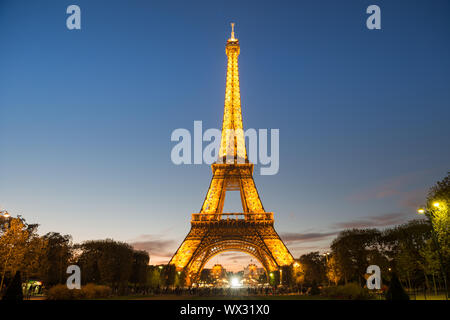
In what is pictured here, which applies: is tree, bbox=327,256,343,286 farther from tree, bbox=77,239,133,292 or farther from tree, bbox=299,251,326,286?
tree, bbox=77,239,133,292

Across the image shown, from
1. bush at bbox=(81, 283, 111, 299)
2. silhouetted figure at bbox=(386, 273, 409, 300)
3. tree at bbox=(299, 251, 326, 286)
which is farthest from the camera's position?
tree at bbox=(299, 251, 326, 286)

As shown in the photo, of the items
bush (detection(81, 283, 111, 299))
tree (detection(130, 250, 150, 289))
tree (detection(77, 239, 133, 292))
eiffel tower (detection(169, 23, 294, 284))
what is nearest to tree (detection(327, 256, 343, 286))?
eiffel tower (detection(169, 23, 294, 284))

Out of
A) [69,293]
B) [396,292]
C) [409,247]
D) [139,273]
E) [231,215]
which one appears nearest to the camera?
[396,292]

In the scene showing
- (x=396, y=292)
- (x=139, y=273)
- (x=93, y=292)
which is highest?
(x=396, y=292)

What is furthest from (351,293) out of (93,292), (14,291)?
(14,291)

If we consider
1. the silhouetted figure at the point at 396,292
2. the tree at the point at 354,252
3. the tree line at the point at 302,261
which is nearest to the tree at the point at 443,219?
the tree line at the point at 302,261

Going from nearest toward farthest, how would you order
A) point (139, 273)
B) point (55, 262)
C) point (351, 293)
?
point (351, 293) → point (55, 262) → point (139, 273)

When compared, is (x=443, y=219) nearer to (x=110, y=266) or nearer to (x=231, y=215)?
(x=231, y=215)

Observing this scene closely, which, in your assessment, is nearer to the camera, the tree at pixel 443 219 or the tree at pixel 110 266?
the tree at pixel 443 219

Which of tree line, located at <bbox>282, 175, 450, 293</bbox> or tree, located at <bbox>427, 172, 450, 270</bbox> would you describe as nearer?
tree, located at <bbox>427, 172, 450, 270</bbox>

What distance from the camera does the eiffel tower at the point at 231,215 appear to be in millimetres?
55678

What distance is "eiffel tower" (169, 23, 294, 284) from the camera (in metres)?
55.7

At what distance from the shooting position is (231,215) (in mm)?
60906

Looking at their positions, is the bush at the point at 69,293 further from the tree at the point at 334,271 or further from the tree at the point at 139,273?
the tree at the point at 139,273
